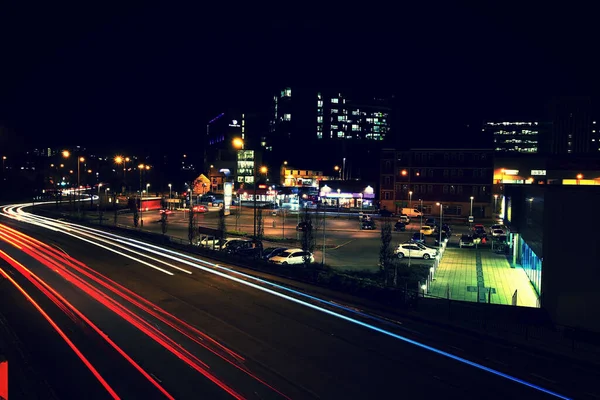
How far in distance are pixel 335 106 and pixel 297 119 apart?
560 inches

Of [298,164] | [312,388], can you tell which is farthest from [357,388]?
[298,164]

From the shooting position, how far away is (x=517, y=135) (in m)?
172

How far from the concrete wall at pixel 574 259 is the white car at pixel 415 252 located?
14.2 meters

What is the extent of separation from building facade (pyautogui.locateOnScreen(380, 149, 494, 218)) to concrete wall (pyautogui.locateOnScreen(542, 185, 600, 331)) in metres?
45.2

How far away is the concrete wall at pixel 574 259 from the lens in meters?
15.4

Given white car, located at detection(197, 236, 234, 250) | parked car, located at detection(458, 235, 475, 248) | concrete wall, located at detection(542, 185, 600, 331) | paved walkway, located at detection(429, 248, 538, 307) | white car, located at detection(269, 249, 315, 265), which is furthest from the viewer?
parked car, located at detection(458, 235, 475, 248)

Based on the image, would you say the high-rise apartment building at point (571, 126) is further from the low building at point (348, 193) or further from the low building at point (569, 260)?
the low building at point (569, 260)

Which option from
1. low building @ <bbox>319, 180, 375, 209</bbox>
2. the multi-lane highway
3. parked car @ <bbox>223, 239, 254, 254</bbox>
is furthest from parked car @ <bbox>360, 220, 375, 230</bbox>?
the multi-lane highway

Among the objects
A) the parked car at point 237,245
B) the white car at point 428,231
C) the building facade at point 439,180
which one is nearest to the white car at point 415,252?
the parked car at point 237,245

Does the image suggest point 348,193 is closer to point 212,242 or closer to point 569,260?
point 212,242

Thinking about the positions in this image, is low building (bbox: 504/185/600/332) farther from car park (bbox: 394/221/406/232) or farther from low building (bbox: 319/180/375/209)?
low building (bbox: 319/180/375/209)

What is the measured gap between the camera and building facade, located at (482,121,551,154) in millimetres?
170375

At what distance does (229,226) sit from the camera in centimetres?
4953

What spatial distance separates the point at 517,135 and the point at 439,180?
127 meters
